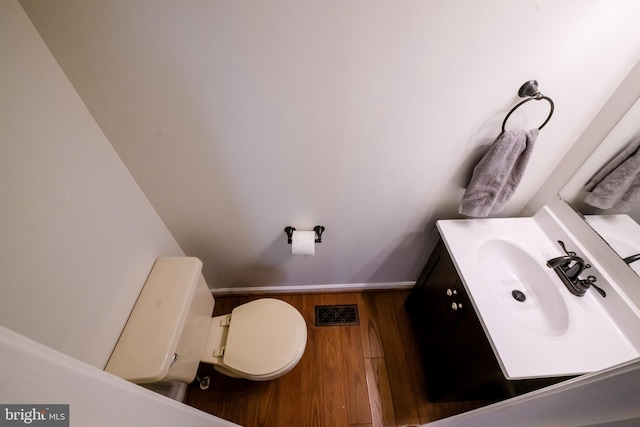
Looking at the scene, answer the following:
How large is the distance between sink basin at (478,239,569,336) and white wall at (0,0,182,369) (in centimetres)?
135

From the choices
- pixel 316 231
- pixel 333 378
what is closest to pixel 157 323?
pixel 316 231

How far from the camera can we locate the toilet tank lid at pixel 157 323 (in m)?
0.76

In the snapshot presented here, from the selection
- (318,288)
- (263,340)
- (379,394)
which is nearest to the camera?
(263,340)

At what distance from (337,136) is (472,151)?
55cm

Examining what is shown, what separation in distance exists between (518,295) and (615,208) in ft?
1.52

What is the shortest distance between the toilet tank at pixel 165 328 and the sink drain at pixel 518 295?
1.30 meters

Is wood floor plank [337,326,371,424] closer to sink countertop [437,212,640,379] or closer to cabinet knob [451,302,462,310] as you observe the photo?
cabinet knob [451,302,462,310]

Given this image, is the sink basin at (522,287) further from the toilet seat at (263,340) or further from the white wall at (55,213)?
the white wall at (55,213)

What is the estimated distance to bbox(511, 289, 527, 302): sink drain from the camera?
37.1 inches

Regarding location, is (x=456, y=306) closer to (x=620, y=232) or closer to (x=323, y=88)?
(x=620, y=232)

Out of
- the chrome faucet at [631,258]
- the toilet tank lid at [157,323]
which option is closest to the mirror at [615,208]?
the chrome faucet at [631,258]

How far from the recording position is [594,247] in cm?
88

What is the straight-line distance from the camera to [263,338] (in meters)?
1.08

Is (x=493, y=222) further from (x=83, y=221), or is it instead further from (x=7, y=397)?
(x=83, y=221)
